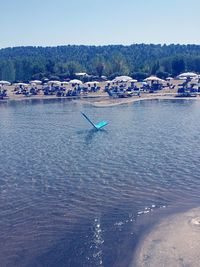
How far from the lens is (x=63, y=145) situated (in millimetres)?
33469

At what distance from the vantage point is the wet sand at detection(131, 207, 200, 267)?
14.5 metres

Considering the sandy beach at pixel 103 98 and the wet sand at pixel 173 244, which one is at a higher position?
the wet sand at pixel 173 244

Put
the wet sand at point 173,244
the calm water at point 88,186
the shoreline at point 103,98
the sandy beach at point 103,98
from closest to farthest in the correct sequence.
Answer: the wet sand at point 173,244 → the calm water at point 88,186 → the shoreline at point 103,98 → the sandy beach at point 103,98

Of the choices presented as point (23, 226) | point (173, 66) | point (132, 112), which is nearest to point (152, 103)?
point (132, 112)

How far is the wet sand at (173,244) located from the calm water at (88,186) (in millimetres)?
540

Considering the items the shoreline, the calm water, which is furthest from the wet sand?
the shoreline

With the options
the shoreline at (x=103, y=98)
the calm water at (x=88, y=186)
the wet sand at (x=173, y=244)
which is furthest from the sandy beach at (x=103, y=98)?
the wet sand at (x=173, y=244)

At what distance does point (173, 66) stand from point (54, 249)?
83055 millimetres

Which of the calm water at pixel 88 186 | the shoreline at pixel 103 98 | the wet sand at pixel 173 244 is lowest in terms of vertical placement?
the shoreline at pixel 103 98

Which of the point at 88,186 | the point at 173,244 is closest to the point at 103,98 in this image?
the point at 88,186

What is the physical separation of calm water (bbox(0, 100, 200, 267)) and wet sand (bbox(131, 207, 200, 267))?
1.77 feet

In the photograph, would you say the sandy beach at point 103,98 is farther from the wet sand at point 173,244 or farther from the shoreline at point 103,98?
the wet sand at point 173,244

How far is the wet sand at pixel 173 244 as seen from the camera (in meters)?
14.5

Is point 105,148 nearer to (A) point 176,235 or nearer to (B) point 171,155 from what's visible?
(B) point 171,155
